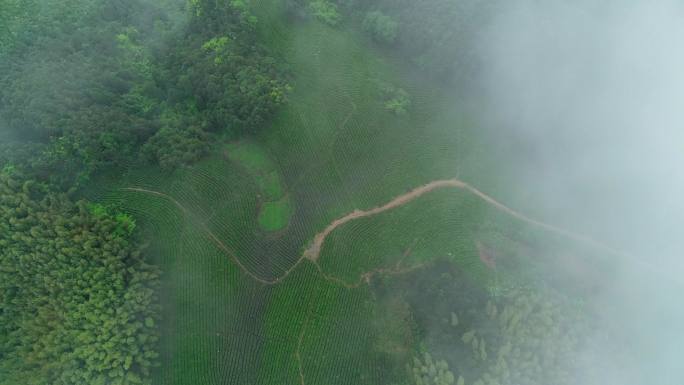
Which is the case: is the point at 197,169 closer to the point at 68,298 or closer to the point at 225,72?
the point at 225,72

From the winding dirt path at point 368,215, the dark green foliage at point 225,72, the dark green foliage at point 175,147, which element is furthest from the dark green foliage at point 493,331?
the dark green foliage at point 175,147

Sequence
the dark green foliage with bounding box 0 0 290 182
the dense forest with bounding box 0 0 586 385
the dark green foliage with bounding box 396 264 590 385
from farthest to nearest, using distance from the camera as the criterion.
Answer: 1. the dark green foliage with bounding box 0 0 290 182
2. the dark green foliage with bounding box 396 264 590 385
3. the dense forest with bounding box 0 0 586 385

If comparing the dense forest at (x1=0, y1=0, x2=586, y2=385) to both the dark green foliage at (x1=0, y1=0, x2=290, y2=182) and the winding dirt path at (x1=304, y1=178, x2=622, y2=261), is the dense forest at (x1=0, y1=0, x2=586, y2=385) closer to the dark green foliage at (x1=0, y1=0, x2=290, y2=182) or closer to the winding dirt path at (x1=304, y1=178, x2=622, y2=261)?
the dark green foliage at (x1=0, y1=0, x2=290, y2=182)

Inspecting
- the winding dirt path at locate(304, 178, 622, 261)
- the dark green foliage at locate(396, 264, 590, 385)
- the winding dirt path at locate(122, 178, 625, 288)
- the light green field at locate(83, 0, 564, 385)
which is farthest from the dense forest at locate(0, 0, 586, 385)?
the winding dirt path at locate(304, 178, 622, 261)

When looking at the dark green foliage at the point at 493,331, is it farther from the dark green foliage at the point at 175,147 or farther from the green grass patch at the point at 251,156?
the dark green foliage at the point at 175,147

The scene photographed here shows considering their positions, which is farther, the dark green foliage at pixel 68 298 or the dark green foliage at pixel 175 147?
the dark green foliage at pixel 175 147

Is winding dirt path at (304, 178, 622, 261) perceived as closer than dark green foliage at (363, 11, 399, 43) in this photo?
Yes
